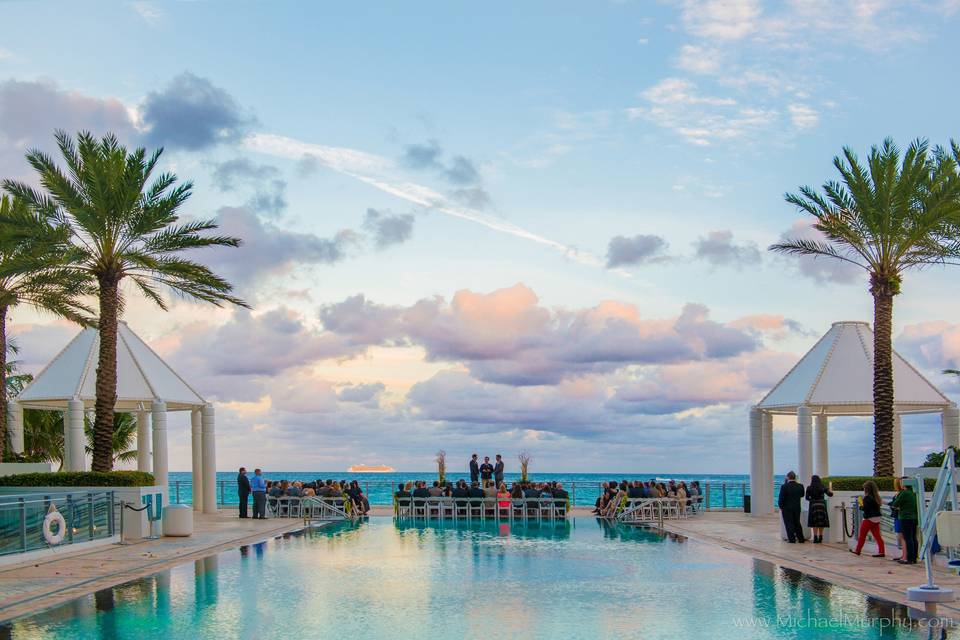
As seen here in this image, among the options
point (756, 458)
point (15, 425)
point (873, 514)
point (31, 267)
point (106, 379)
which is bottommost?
point (756, 458)

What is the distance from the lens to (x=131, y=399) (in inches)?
1280

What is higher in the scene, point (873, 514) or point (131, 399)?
point (131, 399)

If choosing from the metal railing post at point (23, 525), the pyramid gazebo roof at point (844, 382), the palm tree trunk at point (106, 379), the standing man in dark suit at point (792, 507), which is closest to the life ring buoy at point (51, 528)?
the metal railing post at point (23, 525)

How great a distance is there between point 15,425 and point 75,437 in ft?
16.2

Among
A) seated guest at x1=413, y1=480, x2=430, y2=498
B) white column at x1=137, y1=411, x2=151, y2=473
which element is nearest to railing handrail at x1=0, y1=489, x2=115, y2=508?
seated guest at x1=413, y1=480, x2=430, y2=498

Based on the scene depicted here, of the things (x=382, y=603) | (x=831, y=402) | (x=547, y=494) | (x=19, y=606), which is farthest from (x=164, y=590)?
(x=831, y=402)

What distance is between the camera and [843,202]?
28.1 metres

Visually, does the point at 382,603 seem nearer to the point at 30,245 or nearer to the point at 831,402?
the point at 30,245

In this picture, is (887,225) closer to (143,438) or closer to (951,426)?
(951,426)

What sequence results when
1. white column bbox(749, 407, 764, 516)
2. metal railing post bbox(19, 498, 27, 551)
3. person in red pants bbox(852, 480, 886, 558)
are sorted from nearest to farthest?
metal railing post bbox(19, 498, 27, 551) → person in red pants bbox(852, 480, 886, 558) → white column bbox(749, 407, 764, 516)

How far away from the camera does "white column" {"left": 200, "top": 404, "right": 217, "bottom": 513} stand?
1403 inches

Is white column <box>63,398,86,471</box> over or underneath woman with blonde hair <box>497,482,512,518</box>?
over

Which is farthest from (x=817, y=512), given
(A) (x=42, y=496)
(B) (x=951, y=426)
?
(A) (x=42, y=496)

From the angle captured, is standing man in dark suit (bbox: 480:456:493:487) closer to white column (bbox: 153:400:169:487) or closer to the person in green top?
white column (bbox: 153:400:169:487)
